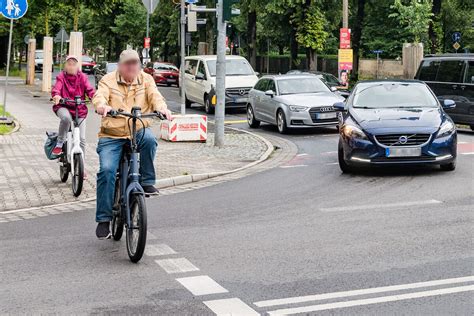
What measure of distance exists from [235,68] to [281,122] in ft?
27.7

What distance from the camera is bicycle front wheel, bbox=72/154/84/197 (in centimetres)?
1097

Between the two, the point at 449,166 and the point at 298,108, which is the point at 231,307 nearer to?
the point at 449,166

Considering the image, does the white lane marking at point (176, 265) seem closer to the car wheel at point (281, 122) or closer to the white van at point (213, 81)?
the car wheel at point (281, 122)

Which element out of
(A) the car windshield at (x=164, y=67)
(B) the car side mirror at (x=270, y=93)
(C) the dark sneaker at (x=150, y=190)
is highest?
(A) the car windshield at (x=164, y=67)

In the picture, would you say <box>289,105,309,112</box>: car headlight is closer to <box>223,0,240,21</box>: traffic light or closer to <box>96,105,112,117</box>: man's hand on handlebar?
<box>223,0,240,21</box>: traffic light

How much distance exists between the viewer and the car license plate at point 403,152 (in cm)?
1248

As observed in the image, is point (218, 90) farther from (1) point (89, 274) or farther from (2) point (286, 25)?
(2) point (286, 25)

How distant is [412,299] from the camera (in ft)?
19.3

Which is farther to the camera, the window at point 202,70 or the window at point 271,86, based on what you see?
the window at point 202,70

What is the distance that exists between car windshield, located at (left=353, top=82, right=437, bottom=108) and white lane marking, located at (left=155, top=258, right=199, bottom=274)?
7385mm

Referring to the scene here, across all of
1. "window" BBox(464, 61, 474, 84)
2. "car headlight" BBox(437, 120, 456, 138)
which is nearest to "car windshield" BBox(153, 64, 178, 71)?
"window" BBox(464, 61, 474, 84)

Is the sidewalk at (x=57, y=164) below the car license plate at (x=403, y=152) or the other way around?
below

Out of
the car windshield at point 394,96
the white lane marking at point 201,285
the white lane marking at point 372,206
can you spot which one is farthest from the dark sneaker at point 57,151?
the white lane marking at point 201,285

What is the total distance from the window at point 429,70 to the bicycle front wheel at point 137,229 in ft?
51.2
